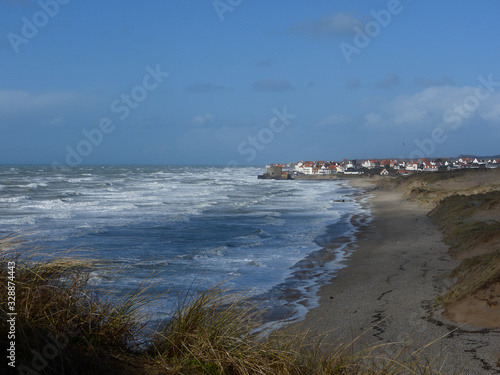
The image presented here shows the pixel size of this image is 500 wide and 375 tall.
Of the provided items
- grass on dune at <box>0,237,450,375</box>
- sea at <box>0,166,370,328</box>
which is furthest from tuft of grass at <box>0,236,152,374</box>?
sea at <box>0,166,370,328</box>

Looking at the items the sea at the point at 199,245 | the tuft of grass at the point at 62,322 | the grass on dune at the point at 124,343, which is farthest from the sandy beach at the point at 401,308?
the tuft of grass at the point at 62,322

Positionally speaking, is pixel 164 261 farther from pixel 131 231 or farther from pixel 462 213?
pixel 462 213

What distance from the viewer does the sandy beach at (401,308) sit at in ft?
21.1

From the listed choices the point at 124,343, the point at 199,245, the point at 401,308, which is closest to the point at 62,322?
the point at 124,343

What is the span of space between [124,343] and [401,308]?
652cm

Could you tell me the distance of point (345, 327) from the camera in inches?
333

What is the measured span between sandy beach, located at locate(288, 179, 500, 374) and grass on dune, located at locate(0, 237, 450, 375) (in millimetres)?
499

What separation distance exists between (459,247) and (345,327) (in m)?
8.03

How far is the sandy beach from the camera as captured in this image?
6.44m

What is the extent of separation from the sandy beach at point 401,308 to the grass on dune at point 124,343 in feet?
1.64

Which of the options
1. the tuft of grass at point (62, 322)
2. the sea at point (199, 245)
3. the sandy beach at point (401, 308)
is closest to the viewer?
the tuft of grass at point (62, 322)

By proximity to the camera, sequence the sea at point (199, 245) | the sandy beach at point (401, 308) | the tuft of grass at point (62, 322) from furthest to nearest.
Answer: the sea at point (199, 245), the sandy beach at point (401, 308), the tuft of grass at point (62, 322)

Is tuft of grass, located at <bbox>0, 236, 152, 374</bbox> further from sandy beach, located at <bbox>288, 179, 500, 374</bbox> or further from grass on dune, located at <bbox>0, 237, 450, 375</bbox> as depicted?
sandy beach, located at <bbox>288, 179, 500, 374</bbox>

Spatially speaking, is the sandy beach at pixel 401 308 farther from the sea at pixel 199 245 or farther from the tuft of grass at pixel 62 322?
the tuft of grass at pixel 62 322
